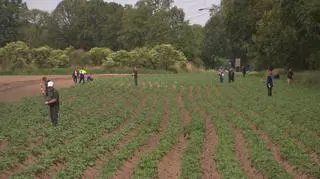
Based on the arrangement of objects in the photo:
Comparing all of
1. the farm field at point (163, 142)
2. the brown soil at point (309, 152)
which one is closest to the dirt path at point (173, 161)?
the farm field at point (163, 142)

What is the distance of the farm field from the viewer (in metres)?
12.1

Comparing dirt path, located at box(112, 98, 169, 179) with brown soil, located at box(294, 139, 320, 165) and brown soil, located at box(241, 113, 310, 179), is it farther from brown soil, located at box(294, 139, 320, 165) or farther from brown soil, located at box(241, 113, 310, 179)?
brown soil, located at box(294, 139, 320, 165)

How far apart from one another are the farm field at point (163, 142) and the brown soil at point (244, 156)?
0.02m

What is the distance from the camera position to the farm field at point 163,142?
12148 mm

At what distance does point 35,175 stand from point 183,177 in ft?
10.0

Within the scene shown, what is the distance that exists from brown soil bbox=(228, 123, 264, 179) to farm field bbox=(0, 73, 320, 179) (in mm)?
23

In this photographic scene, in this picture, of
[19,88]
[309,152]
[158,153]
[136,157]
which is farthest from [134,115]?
[19,88]

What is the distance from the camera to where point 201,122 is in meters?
20.4

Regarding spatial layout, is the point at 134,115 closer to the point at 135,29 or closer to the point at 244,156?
the point at 244,156

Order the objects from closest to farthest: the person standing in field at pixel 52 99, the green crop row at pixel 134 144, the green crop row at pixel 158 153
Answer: the green crop row at pixel 158 153, the green crop row at pixel 134 144, the person standing in field at pixel 52 99

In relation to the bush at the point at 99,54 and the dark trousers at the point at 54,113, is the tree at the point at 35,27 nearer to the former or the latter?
the bush at the point at 99,54

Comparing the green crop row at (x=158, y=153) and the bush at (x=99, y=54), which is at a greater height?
the bush at (x=99, y=54)

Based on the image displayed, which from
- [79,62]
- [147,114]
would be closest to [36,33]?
[79,62]

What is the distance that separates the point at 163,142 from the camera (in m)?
15.9
